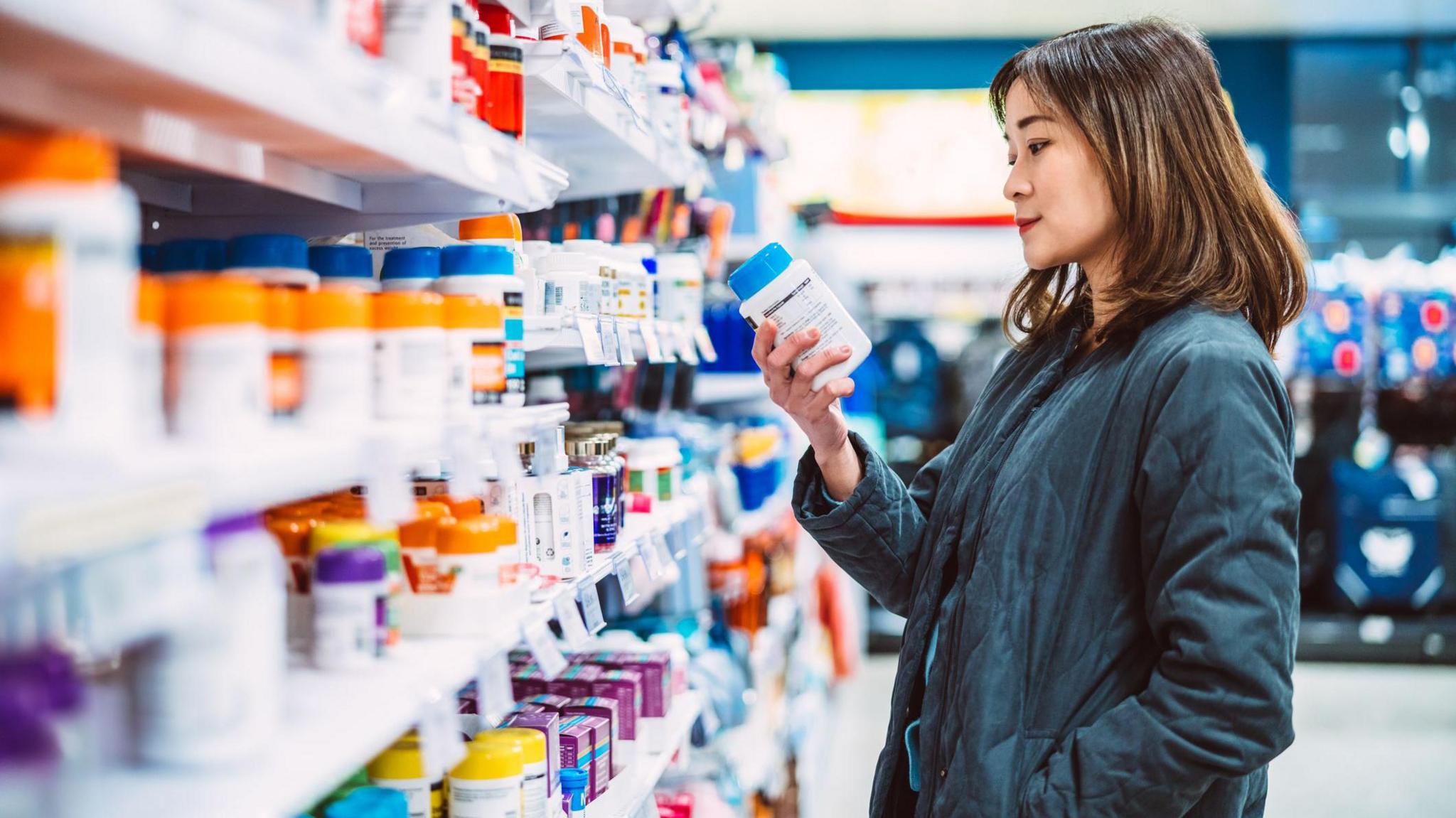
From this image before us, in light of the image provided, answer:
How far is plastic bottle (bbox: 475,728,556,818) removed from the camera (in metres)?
1.68

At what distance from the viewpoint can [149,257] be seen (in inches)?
56.9

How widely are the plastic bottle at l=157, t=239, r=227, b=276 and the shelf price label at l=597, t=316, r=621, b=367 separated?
770 millimetres

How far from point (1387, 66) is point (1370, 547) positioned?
312cm

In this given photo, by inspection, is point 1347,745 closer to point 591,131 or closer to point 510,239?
point 591,131

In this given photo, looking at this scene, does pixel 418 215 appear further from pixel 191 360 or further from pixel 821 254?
pixel 821 254

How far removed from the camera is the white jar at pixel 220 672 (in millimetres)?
935

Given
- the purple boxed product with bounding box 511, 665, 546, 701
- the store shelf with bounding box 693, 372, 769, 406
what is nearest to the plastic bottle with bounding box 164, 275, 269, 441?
the purple boxed product with bounding box 511, 665, 546, 701

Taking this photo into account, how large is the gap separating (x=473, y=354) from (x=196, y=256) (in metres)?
0.30

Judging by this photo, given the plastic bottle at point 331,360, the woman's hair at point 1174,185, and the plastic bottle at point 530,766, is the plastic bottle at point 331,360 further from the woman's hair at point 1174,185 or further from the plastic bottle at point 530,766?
the woman's hair at point 1174,185

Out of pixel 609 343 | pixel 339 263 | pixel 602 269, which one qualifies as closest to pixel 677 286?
pixel 602 269

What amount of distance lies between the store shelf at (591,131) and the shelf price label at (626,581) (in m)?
0.73

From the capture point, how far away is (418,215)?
1.65 m

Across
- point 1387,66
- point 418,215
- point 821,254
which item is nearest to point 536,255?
point 418,215

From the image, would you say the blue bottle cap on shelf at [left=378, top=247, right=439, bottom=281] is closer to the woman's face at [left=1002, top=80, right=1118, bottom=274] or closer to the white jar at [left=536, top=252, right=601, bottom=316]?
the white jar at [left=536, top=252, right=601, bottom=316]
